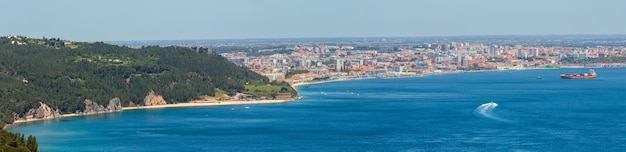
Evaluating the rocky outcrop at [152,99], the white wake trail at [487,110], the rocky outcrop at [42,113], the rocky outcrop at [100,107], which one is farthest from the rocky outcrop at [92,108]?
the white wake trail at [487,110]

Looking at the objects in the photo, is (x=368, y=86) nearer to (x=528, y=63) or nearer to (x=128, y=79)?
(x=128, y=79)

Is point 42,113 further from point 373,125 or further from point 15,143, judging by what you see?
point 15,143

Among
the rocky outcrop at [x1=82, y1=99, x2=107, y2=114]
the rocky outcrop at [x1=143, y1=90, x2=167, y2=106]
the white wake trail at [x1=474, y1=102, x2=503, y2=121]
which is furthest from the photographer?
the rocky outcrop at [x1=143, y1=90, x2=167, y2=106]

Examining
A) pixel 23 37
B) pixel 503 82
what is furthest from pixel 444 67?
pixel 23 37

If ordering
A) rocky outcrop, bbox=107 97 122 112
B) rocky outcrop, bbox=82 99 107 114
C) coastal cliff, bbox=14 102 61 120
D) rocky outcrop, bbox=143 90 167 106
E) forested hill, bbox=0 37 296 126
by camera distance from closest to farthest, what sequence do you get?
coastal cliff, bbox=14 102 61 120, forested hill, bbox=0 37 296 126, rocky outcrop, bbox=82 99 107 114, rocky outcrop, bbox=107 97 122 112, rocky outcrop, bbox=143 90 167 106

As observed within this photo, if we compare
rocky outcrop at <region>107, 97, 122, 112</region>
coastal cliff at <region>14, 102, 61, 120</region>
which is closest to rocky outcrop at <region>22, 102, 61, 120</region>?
coastal cliff at <region>14, 102, 61, 120</region>

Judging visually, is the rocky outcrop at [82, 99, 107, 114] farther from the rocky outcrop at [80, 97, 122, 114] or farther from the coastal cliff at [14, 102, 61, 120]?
the coastal cliff at [14, 102, 61, 120]

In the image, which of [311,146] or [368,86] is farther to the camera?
[368,86]
